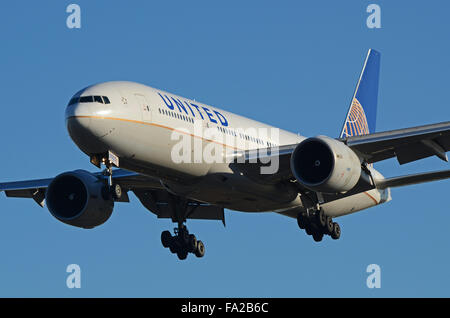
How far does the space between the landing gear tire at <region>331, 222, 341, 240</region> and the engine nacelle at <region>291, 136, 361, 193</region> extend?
15.8 feet

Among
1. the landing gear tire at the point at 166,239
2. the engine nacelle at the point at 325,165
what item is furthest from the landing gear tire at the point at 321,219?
the landing gear tire at the point at 166,239

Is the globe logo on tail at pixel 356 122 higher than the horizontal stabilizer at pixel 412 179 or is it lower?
higher

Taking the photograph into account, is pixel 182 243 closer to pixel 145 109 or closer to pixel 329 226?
pixel 329 226

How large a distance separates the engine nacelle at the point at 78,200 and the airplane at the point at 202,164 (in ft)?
0.14

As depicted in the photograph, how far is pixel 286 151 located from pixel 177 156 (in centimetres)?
452

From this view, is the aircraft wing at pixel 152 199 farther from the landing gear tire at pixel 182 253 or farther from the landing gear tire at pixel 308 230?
the landing gear tire at pixel 308 230

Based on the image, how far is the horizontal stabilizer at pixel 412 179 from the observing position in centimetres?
3500

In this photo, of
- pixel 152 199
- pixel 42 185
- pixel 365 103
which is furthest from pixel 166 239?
pixel 365 103

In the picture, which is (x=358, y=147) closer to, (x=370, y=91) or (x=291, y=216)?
(x=291, y=216)

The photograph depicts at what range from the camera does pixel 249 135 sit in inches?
1396

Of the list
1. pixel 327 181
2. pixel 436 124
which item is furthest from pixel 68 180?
pixel 436 124

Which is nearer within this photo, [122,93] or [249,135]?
[122,93]

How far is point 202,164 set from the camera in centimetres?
3247
